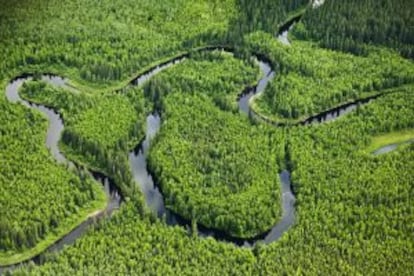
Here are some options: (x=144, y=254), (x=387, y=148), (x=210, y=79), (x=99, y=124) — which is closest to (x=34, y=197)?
(x=99, y=124)

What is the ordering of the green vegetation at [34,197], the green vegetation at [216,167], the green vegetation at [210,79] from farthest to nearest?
the green vegetation at [210,79]
the green vegetation at [216,167]
the green vegetation at [34,197]

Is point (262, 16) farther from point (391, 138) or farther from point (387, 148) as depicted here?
point (387, 148)

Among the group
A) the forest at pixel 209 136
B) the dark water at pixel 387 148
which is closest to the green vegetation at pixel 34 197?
the forest at pixel 209 136

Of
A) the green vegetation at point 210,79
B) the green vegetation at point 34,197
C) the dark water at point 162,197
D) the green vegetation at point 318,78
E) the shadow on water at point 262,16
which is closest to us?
the green vegetation at point 34,197

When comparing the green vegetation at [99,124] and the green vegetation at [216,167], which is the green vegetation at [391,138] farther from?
the green vegetation at [99,124]

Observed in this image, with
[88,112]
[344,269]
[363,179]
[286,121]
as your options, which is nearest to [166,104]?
[88,112]

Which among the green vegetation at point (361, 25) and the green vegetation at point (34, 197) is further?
the green vegetation at point (361, 25)
